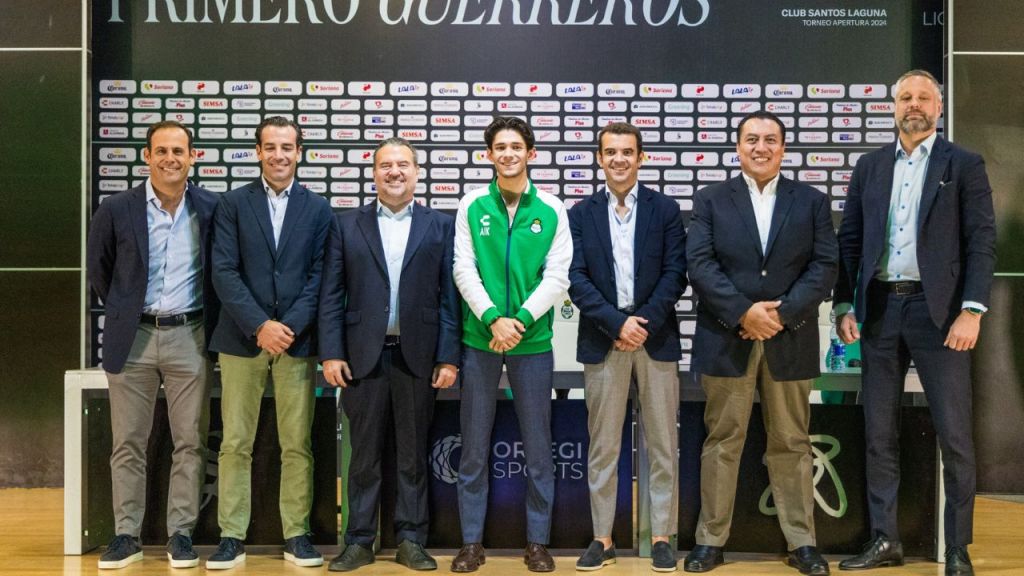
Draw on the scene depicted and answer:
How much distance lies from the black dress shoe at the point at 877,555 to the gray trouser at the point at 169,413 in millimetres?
2514

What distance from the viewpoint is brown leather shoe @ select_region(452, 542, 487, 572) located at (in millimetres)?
3819

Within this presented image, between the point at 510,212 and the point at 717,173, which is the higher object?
the point at 717,173

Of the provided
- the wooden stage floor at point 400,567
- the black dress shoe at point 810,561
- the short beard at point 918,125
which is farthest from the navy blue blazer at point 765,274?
the wooden stage floor at point 400,567

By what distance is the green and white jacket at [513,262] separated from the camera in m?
3.79

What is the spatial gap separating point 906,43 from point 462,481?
3838mm

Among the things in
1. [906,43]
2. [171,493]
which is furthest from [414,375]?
[906,43]

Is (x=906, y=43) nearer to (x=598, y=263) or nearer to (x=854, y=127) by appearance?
(x=854, y=127)

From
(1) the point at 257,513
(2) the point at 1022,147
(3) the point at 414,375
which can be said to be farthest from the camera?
(2) the point at 1022,147

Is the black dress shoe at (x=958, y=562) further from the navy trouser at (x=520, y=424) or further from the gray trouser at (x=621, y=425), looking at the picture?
the navy trouser at (x=520, y=424)

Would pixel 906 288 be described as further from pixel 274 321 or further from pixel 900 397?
pixel 274 321

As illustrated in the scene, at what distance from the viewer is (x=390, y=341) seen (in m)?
3.86

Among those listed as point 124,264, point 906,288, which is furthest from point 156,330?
point 906,288

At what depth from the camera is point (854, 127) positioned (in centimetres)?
592

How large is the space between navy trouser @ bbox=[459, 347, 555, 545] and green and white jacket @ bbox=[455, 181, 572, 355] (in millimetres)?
64
